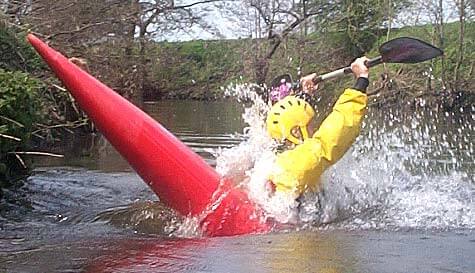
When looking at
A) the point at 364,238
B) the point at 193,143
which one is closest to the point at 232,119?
the point at 193,143

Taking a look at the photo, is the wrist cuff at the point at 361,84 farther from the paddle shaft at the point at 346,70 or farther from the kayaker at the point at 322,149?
the paddle shaft at the point at 346,70

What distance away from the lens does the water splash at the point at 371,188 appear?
7457 mm

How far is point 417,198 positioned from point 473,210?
1005 mm

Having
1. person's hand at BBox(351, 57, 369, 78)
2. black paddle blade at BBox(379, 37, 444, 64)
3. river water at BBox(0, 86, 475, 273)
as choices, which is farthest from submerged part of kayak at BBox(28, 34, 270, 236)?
black paddle blade at BBox(379, 37, 444, 64)

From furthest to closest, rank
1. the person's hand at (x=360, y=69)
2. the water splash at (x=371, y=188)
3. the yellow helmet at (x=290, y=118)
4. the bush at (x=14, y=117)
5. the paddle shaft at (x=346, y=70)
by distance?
the bush at (x=14, y=117), the yellow helmet at (x=290, y=118), the paddle shaft at (x=346, y=70), the person's hand at (x=360, y=69), the water splash at (x=371, y=188)

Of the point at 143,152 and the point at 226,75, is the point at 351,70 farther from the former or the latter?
the point at 226,75

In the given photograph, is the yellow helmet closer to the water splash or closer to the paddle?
the water splash

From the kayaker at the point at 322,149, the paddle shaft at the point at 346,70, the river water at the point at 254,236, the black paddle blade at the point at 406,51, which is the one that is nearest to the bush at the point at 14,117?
the river water at the point at 254,236

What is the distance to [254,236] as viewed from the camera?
674cm

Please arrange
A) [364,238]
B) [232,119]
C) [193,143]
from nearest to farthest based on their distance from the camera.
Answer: [364,238], [193,143], [232,119]

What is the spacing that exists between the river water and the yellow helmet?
0.27 m

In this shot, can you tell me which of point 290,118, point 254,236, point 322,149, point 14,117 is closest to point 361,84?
point 322,149

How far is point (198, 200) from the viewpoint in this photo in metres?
7.44

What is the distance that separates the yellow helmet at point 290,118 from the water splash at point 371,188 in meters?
0.23
